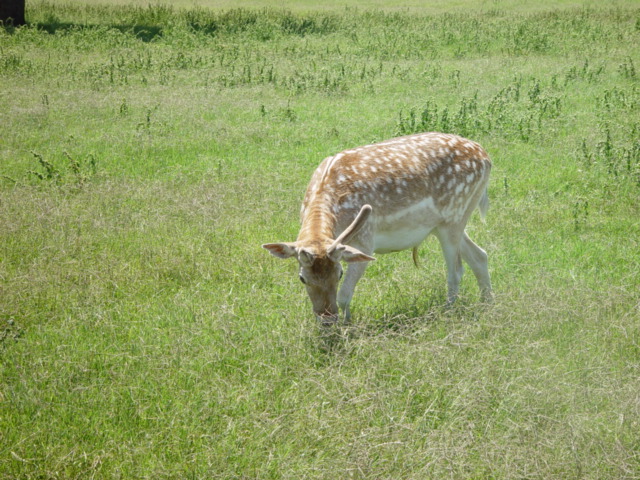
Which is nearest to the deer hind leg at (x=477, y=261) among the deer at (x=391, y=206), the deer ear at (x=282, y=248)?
the deer at (x=391, y=206)

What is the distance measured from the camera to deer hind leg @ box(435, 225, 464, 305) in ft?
20.6

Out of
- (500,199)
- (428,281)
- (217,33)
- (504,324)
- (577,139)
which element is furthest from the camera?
(217,33)

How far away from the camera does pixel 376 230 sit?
594cm

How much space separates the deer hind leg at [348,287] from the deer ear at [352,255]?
0.58 m

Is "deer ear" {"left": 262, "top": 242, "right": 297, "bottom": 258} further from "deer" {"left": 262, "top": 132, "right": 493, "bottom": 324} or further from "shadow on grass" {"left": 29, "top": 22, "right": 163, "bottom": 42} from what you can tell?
"shadow on grass" {"left": 29, "top": 22, "right": 163, "bottom": 42}

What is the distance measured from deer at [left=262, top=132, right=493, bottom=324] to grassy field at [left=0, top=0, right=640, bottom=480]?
34 centimetres

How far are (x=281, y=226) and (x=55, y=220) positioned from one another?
230 centimetres

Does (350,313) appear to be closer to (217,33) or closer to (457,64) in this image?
(457,64)

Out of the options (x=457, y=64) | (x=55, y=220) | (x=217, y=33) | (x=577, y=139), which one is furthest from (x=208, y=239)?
(x=217, y=33)

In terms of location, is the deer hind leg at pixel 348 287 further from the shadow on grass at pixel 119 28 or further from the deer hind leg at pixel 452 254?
the shadow on grass at pixel 119 28

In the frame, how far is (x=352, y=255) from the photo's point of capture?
5086 mm

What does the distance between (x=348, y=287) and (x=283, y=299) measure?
2.49ft

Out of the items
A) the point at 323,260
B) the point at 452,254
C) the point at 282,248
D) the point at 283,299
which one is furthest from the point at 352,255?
the point at 452,254

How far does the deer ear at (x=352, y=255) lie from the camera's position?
5026mm
